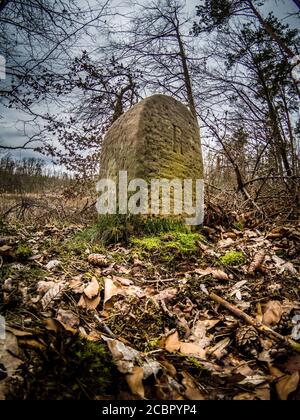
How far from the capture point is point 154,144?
11.6 feet

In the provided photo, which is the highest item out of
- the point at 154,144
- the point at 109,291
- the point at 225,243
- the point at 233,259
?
the point at 154,144

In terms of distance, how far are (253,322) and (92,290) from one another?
3.85ft

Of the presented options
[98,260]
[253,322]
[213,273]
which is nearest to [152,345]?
[253,322]

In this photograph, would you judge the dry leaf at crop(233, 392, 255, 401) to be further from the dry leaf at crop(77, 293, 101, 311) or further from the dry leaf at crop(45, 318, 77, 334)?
the dry leaf at crop(77, 293, 101, 311)

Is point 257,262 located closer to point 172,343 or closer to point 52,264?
point 172,343

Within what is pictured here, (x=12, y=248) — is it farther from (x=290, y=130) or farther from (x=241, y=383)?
(x=290, y=130)

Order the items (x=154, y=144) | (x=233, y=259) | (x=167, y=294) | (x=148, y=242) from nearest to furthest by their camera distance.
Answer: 1. (x=167, y=294)
2. (x=233, y=259)
3. (x=148, y=242)
4. (x=154, y=144)

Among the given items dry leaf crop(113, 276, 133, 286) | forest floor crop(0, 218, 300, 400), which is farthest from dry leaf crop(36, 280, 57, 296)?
dry leaf crop(113, 276, 133, 286)

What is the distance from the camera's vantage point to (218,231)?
3879 millimetres

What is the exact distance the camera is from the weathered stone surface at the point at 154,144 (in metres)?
3.45

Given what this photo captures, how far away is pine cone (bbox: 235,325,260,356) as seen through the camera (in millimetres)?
1492

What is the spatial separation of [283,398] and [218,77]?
924 centimetres

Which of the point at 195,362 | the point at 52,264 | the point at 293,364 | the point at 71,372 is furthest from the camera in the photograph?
the point at 52,264

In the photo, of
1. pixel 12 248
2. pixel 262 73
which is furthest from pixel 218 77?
pixel 12 248
